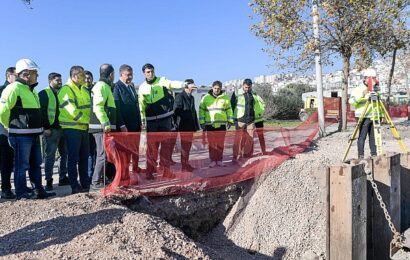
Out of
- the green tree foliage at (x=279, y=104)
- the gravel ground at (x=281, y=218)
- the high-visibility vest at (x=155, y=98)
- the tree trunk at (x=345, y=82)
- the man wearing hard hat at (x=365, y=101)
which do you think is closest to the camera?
the gravel ground at (x=281, y=218)

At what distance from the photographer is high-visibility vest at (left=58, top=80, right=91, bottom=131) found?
6.32m

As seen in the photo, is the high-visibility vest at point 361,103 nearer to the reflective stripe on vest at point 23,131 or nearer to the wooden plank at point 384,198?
the wooden plank at point 384,198

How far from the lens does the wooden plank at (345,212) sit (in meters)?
4.68

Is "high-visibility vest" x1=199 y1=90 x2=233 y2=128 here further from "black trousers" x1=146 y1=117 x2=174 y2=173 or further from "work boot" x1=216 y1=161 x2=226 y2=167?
"black trousers" x1=146 y1=117 x2=174 y2=173

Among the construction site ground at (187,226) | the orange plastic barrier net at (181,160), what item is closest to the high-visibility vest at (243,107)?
the orange plastic barrier net at (181,160)

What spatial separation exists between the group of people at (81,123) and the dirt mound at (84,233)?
0.91 meters

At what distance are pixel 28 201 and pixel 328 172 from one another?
12.0ft

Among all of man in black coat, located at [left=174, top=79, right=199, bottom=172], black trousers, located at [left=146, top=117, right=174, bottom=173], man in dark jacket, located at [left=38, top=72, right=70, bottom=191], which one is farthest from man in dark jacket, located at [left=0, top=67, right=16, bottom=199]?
man in black coat, located at [left=174, top=79, right=199, bottom=172]

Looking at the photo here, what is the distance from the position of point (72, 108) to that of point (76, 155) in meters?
0.67

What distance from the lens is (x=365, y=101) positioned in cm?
809

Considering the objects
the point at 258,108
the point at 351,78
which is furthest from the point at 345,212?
the point at 351,78

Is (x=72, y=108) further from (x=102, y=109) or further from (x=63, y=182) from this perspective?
(x=63, y=182)

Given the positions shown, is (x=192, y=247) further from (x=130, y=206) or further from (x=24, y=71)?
(x=24, y=71)

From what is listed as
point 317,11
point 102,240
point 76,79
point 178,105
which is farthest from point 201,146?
point 317,11
